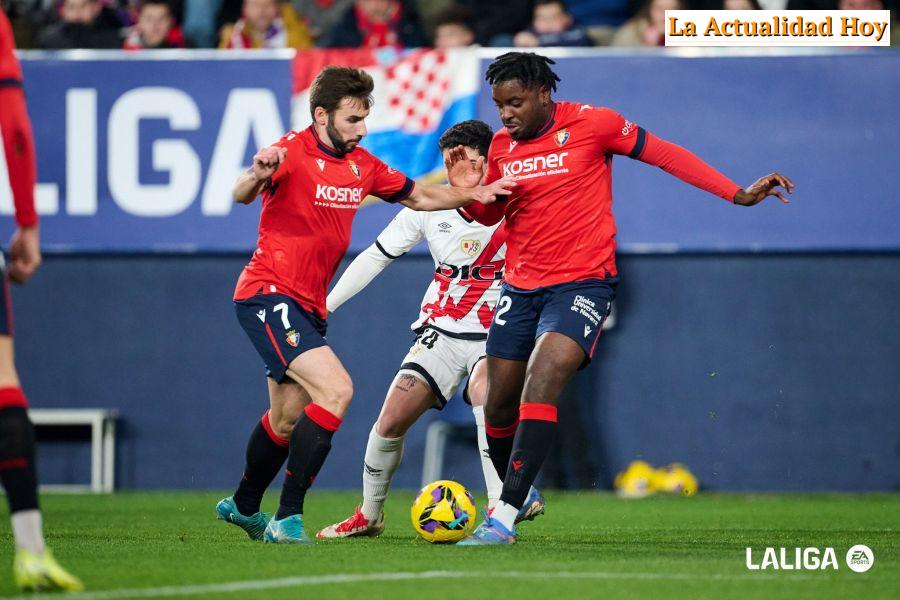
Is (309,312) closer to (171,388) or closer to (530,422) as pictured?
(530,422)

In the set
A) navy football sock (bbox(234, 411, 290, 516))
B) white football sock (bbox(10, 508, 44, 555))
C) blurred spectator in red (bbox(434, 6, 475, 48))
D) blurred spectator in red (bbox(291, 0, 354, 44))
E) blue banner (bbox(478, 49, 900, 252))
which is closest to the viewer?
white football sock (bbox(10, 508, 44, 555))

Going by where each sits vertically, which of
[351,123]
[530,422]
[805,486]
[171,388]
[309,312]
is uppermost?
[351,123]

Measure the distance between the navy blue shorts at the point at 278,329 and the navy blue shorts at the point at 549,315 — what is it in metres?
0.93

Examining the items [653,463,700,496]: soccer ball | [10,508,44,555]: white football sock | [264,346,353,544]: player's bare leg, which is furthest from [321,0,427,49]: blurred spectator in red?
[10,508,44,555]: white football sock

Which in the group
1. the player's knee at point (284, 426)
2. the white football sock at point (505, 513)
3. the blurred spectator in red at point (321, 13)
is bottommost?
the white football sock at point (505, 513)

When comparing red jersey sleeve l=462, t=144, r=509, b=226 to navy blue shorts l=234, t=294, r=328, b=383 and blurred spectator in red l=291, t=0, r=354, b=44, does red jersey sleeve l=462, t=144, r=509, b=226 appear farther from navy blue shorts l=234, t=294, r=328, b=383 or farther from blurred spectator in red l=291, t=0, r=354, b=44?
blurred spectator in red l=291, t=0, r=354, b=44

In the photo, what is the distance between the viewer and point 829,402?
12.5m

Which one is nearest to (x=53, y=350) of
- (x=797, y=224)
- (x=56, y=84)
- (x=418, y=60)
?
(x=56, y=84)

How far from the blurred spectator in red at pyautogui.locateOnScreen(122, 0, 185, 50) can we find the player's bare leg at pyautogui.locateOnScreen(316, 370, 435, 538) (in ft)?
21.9

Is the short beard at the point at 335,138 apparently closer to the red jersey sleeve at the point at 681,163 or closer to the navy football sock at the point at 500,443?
the red jersey sleeve at the point at 681,163

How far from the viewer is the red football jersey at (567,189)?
717cm

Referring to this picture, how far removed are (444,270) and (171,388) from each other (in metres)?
5.41

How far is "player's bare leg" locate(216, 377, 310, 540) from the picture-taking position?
24.4ft

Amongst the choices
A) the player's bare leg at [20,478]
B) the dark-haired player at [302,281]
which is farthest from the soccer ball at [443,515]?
the player's bare leg at [20,478]
